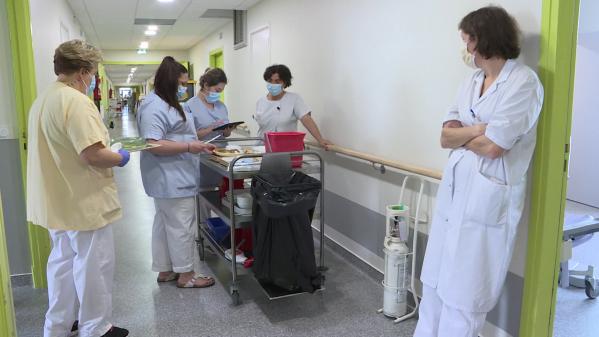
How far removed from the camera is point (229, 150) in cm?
298

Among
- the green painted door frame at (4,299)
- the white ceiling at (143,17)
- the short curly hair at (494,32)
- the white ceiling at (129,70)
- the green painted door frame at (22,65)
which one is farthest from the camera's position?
the white ceiling at (129,70)

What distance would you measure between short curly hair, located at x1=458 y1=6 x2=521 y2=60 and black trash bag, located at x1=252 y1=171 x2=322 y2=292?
1114 millimetres

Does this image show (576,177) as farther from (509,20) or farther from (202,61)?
(202,61)

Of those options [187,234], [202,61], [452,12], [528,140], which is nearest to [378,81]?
[452,12]

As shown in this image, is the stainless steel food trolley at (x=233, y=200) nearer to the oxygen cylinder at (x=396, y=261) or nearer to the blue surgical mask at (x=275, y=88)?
the oxygen cylinder at (x=396, y=261)

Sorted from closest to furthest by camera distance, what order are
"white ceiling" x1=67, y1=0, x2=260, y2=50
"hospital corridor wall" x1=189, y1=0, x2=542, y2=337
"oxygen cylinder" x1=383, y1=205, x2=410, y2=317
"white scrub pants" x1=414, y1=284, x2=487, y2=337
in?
"white scrub pants" x1=414, y1=284, x2=487, y2=337
"hospital corridor wall" x1=189, y1=0, x2=542, y2=337
"oxygen cylinder" x1=383, y1=205, x2=410, y2=317
"white ceiling" x1=67, y1=0, x2=260, y2=50

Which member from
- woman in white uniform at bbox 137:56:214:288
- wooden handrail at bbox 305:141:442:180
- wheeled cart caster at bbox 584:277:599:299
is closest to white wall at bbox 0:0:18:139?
woman in white uniform at bbox 137:56:214:288

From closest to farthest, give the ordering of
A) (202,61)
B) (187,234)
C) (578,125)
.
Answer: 1. (187,234)
2. (578,125)
3. (202,61)

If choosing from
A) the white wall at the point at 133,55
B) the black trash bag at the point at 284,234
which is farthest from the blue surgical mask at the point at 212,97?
the white wall at the point at 133,55

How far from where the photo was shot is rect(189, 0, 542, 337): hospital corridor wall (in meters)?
2.22

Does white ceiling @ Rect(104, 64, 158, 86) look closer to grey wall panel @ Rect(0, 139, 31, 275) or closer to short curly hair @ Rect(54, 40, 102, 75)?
grey wall panel @ Rect(0, 139, 31, 275)

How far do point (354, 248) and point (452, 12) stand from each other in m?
1.80

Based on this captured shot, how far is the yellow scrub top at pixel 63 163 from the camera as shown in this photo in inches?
75.4

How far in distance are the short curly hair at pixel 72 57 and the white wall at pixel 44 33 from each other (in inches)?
46.2
